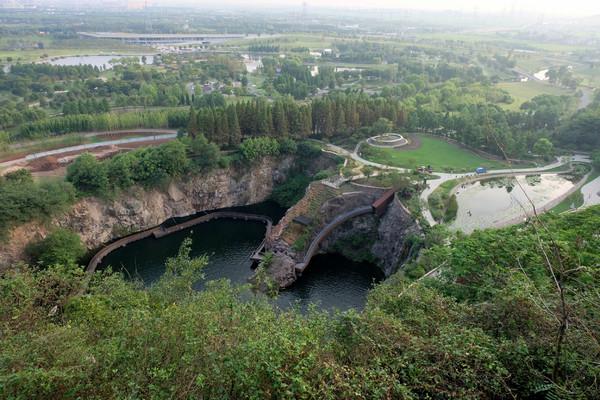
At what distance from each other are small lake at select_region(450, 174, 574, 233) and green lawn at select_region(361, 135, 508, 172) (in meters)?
3.78

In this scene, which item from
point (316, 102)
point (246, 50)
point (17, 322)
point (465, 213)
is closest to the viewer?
→ point (17, 322)

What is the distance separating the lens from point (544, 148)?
51094mm

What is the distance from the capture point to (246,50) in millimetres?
140375

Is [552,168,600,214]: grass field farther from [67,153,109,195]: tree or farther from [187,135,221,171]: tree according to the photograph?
[67,153,109,195]: tree

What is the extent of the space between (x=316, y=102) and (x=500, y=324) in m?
47.8

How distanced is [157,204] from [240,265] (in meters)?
14.1

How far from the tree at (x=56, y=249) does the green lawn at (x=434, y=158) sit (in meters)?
32.7

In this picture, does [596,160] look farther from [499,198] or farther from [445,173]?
[445,173]

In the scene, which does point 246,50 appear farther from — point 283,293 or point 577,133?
point 283,293

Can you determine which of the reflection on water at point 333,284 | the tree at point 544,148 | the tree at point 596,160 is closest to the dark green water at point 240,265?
the reflection on water at point 333,284

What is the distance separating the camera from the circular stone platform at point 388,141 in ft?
180

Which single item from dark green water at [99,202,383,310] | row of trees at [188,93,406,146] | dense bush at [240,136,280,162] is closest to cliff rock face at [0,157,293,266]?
dense bush at [240,136,280,162]

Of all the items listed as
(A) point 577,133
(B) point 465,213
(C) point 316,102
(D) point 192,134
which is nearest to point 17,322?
(B) point 465,213

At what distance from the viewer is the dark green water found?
1396 inches
